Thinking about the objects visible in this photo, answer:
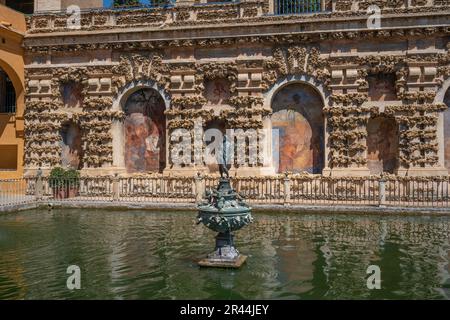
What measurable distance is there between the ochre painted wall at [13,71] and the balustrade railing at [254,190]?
10.5 ft

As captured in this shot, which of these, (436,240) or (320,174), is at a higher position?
(320,174)

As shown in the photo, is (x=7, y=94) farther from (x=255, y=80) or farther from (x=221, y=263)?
(x=221, y=263)

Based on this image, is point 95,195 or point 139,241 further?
point 95,195

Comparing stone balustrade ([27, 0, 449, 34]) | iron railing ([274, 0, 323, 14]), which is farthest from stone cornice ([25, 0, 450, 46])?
iron railing ([274, 0, 323, 14])

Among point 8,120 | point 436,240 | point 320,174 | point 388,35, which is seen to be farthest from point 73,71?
point 436,240

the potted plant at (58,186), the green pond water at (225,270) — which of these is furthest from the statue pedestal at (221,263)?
the potted plant at (58,186)

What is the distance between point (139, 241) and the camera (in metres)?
11.5

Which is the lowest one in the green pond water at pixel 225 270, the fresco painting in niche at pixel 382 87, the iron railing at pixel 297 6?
the green pond water at pixel 225 270

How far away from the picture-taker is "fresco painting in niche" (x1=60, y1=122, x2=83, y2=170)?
23.2 m

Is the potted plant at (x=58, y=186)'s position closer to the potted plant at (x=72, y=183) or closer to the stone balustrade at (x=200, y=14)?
the potted plant at (x=72, y=183)

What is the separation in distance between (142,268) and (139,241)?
266 cm

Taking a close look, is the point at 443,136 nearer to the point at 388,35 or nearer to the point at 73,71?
the point at 388,35

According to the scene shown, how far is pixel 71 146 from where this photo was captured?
23438mm

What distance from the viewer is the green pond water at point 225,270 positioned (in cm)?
749
